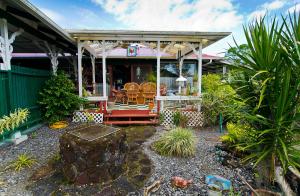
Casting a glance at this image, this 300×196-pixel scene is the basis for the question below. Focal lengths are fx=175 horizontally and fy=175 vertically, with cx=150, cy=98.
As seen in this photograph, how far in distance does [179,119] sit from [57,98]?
405cm

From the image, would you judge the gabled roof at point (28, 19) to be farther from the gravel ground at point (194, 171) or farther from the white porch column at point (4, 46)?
the gravel ground at point (194, 171)

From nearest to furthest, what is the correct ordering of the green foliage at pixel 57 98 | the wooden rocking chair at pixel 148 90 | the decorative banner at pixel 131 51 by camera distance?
the green foliage at pixel 57 98
the wooden rocking chair at pixel 148 90
the decorative banner at pixel 131 51

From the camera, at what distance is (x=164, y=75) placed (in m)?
11.3

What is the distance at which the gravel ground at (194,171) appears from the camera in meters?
2.64

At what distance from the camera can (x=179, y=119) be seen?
608 cm

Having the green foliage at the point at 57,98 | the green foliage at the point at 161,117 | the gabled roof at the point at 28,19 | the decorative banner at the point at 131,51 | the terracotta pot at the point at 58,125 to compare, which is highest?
the decorative banner at the point at 131,51

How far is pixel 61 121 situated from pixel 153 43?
163 inches

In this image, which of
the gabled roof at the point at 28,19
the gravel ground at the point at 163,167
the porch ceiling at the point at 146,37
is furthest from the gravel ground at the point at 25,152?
the porch ceiling at the point at 146,37

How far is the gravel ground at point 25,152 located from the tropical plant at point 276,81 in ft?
10.6

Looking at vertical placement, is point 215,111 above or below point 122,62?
→ below

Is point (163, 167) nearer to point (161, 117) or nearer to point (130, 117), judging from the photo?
point (161, 117)

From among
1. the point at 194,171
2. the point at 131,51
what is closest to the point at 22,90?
the point at 194,171

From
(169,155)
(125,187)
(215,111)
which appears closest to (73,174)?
(125,187)

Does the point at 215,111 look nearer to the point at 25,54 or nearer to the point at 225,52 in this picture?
the point at 225,52
